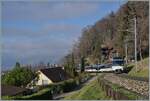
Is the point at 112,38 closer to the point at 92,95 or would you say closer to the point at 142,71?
the point at 142,71

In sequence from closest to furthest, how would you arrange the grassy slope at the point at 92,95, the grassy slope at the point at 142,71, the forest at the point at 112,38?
the grassy slope at the point at 92,95 → the grassy slope at the point at 142,71 → the forest at the point at 112,38

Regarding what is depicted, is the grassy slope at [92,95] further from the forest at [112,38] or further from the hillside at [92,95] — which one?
the forest at [112,38]

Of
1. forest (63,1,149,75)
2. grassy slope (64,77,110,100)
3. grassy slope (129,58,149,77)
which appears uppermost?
forest (63,1,149,75)

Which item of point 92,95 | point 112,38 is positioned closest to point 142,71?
point 92,95

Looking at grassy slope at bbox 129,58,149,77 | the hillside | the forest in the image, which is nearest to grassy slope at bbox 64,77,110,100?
the hillside

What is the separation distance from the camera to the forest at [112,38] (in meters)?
88.1

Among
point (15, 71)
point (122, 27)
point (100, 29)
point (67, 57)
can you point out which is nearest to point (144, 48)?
point (122, 27)

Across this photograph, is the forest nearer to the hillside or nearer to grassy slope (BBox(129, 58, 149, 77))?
grassy slope (BBox(129, 58, 149, 77))

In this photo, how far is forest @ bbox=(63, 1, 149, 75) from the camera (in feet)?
289

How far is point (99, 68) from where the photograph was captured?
9500cm

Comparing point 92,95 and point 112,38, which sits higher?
point 112,38

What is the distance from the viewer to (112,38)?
13988 cm

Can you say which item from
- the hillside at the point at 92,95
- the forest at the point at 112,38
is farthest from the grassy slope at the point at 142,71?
the forest at the point at 112,38

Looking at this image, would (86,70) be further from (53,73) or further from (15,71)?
(15,71)
